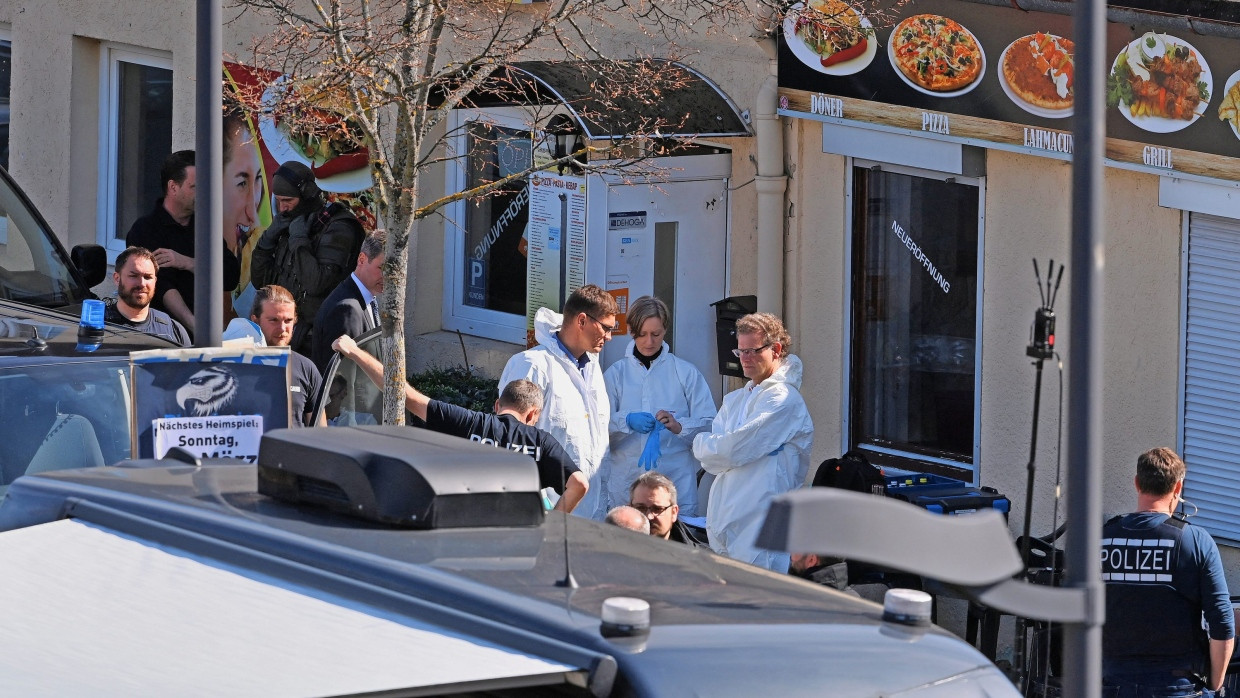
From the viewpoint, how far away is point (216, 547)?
274 centimetres

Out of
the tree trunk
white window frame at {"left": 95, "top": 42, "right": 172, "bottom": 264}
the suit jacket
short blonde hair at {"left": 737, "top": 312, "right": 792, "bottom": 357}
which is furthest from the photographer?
white window frame at {"left": 95, "top": 42, "right": 172, "bottom": 264}

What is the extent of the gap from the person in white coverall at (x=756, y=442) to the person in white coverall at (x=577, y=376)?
1.76 feet

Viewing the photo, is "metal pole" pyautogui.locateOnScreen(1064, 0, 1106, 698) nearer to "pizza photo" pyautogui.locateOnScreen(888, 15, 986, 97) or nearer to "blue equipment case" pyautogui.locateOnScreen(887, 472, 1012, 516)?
"blue equipment case" pyautogui.locateOnScreen(887, 472, 1012, 516)

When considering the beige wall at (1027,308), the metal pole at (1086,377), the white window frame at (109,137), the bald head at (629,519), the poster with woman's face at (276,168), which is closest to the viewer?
the metal pole at (1086,377)

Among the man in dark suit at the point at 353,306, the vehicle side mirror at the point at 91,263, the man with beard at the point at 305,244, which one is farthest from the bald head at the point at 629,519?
the man with beard at the point at 305,244

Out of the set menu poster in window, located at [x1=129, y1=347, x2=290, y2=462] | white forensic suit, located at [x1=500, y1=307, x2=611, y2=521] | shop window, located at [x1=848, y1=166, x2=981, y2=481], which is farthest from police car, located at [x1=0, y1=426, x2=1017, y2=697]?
shop window, located at [x1=848, y1=166, x2=981, y2=481]

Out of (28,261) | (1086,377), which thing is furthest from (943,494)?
(1086,377)

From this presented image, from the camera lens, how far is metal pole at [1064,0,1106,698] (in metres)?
2.69

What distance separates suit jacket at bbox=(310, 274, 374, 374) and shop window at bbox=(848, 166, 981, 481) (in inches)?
123

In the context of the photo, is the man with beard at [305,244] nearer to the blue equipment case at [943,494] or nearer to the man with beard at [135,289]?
the man with beard at [135,289]

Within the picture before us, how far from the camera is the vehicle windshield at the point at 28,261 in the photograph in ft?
26.6

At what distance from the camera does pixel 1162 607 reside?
6219 mm

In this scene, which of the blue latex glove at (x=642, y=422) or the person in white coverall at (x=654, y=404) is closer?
the blue latex glove at (x=642, y=422)

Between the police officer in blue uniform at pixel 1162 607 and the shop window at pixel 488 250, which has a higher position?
the shop window at pixel 488 250
